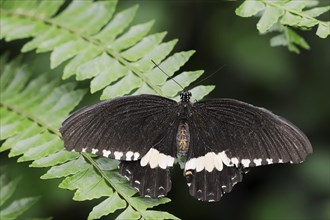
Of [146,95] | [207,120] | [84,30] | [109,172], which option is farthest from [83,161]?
[84,30]

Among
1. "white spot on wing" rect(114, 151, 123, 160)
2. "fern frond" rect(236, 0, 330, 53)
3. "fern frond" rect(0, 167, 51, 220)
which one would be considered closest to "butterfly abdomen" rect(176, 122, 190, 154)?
"white spot on wing" rect(114, 151, 123, 160)

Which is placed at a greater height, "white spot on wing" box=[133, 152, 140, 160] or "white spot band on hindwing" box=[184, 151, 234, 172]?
"white spot on wing" box=[133, 152, 140, 160]

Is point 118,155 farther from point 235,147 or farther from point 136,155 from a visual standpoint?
point 235,147

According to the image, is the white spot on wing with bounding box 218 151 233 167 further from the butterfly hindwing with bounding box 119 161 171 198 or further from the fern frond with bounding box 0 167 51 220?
the fern frond with bounding box 0 167 51 220

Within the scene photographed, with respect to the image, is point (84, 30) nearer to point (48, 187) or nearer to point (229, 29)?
point (48, 187)

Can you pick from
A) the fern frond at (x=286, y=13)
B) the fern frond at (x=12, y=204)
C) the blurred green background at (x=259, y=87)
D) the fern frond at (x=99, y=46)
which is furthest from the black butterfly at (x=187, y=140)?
the blurred green background at (x=259, y=87)

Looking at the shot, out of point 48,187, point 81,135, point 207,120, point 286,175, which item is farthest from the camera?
point 286,175
